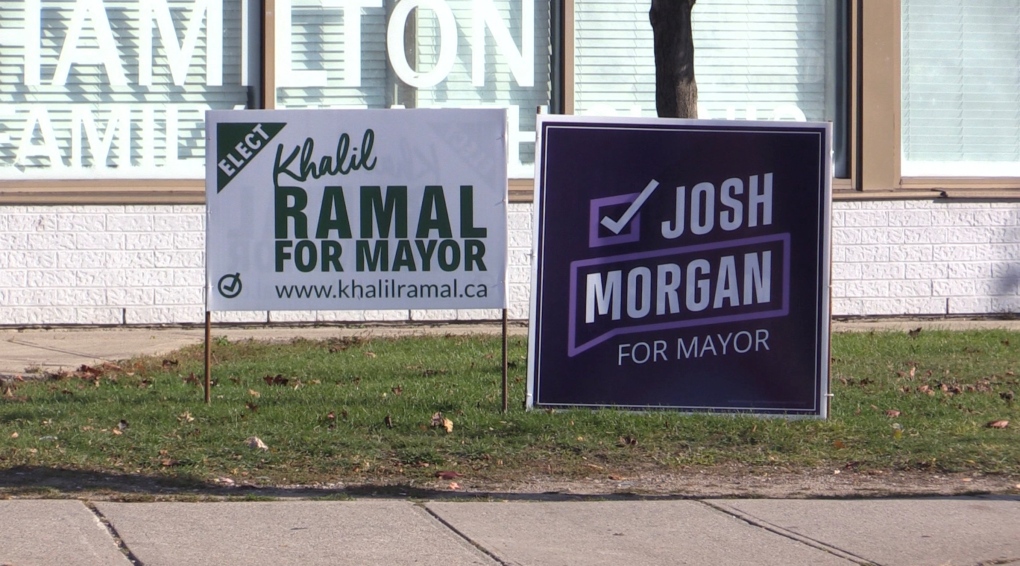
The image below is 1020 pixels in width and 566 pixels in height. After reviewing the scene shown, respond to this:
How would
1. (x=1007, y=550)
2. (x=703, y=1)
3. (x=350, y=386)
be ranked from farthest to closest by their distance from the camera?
(x=703, y=1) → (x=350, y=386) → (x=1007, y=550)

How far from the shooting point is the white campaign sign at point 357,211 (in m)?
7.29

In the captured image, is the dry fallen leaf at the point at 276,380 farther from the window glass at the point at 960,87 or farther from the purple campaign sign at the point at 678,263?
the window glass at the point at 960,87

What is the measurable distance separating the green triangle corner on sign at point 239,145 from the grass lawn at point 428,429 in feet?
4.81

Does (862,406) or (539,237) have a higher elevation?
(539,237)

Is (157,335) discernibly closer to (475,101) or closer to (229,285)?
(475,101)

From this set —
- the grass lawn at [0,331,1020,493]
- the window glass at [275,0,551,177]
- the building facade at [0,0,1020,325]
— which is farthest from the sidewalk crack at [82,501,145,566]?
the window glass at [275,0,551,177]

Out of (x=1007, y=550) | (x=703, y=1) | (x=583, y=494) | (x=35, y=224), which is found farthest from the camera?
(x=703, y=1)

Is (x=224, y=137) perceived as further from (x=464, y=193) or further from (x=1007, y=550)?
(x=1007, y=550)

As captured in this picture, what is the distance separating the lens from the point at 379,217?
7.32 meters

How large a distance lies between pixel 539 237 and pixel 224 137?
204cm

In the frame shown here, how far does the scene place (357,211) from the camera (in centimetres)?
731

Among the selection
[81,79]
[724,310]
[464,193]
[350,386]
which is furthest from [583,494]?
[81,79]

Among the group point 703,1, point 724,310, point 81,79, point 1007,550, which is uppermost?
point 703,1

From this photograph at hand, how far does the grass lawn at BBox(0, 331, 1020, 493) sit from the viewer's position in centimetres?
632
